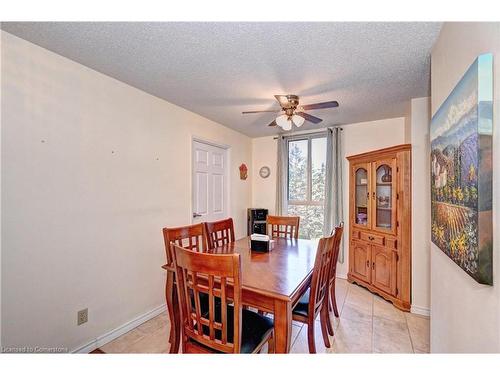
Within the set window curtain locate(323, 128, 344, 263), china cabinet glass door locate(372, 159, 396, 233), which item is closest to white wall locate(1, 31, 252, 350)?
window curtain locate(323, 128, 344, 263)

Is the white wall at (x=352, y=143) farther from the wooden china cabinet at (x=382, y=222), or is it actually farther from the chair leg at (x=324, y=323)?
the chair leg at (x=324, y=323)

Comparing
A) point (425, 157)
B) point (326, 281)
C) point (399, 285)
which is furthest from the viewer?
point (399, 285)

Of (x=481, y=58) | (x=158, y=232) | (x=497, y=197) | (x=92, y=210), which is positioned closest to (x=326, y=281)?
(x=497, y=197)

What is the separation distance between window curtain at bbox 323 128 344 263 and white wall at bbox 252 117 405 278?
91 mm

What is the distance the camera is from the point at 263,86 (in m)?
2.27

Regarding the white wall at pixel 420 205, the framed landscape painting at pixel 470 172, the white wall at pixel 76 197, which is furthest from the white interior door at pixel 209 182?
the framed landscape painting at pixel 470 172

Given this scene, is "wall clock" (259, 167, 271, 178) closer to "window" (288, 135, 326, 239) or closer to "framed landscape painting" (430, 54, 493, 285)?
"window" (288, 135, 326, 239)

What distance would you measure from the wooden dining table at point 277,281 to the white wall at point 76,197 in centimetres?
78

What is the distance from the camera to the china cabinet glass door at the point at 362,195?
10.0 ft

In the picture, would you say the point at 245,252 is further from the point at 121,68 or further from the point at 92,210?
the point at 121,68

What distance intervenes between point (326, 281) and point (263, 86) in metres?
1.84

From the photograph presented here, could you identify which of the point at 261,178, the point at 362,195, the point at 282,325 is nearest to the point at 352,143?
the point at 362,195

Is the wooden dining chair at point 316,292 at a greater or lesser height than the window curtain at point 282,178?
lesser

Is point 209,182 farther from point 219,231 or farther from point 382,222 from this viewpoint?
point 382,222
